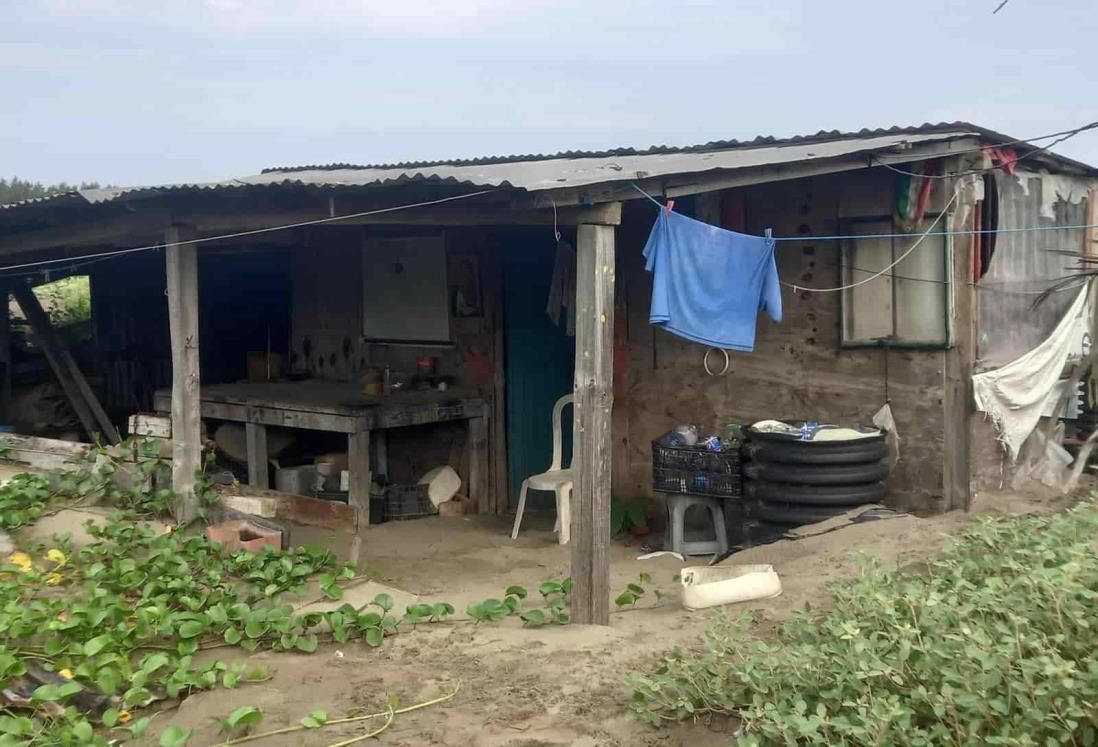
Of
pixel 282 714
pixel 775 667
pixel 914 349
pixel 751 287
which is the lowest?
pixel 282 714

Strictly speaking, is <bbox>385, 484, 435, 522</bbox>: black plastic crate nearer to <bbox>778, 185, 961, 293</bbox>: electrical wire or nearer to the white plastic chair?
the white plastic chair

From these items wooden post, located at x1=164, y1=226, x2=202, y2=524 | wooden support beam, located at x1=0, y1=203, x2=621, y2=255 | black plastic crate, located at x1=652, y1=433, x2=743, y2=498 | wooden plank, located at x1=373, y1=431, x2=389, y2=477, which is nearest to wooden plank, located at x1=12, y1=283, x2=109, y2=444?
wooden support beam, located at x1=0, y1=203, x2=621, y2=255

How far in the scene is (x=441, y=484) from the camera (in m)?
10.1

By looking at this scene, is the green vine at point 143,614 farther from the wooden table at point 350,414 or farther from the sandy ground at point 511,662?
the wooden table at point 350,414

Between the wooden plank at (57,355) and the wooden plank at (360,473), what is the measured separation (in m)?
3.95

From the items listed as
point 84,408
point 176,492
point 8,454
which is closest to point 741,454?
point 176,492

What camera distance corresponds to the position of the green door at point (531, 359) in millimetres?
10328

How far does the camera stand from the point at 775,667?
4.19 meters

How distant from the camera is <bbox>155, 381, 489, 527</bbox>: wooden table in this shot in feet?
30.3

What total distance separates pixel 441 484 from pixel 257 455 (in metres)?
1.84

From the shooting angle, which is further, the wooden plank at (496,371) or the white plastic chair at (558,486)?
the wooden plank at (496,371)

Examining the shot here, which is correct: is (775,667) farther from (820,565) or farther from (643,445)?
(643,445)

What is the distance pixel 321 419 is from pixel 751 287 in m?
4.36

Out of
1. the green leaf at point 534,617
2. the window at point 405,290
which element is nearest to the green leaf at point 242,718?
the green leaf at point 534,617
